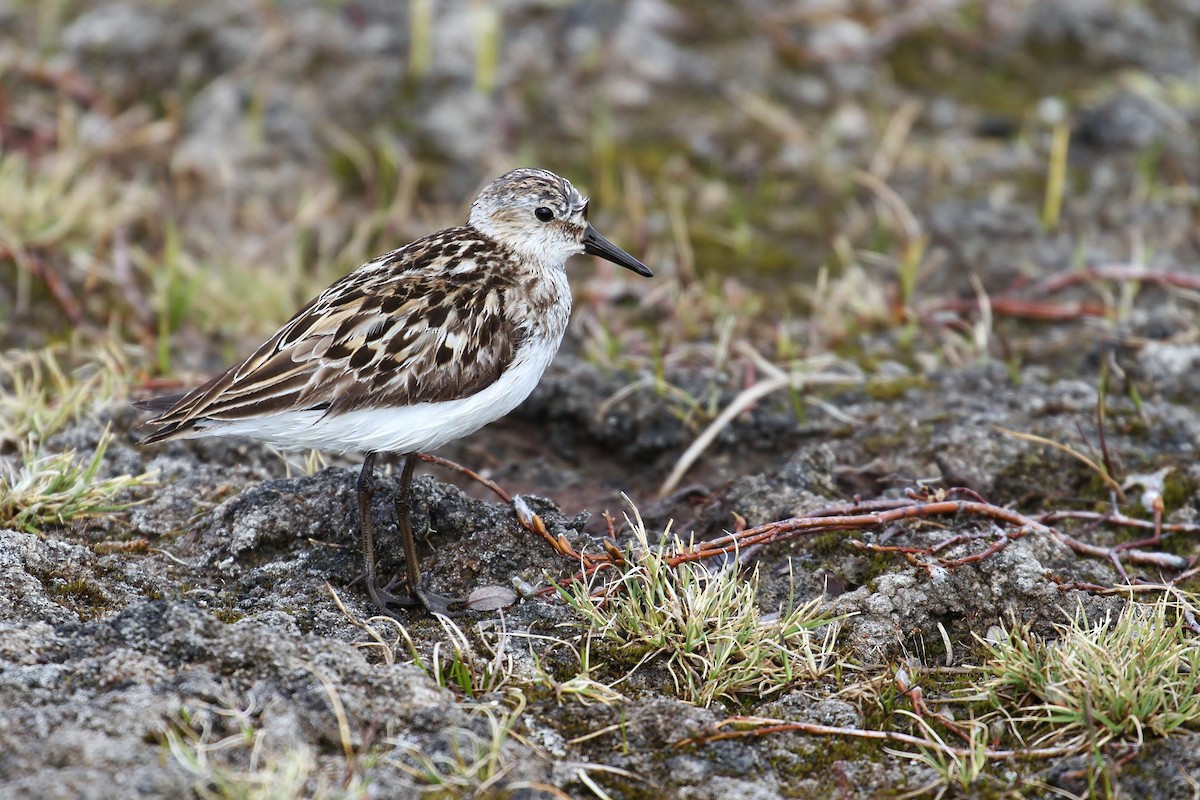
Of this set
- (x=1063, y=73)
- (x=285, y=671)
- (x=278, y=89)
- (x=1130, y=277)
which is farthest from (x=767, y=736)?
(x=1063, y=73)

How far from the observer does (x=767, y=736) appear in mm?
4008

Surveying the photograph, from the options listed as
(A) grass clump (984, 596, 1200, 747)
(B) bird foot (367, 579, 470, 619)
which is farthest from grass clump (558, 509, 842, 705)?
(A) grass clump (984, 596, 1200, 747)

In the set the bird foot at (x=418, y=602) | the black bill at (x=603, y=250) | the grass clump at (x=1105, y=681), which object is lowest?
the grass clump at (x=1105, y=681)

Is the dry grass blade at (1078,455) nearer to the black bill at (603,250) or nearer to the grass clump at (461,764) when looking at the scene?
the black bill at (603,250)

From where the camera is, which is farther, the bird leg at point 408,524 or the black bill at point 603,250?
the black bill at point 603,250

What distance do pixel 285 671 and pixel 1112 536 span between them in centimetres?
317

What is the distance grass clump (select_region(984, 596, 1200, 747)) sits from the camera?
152 inches

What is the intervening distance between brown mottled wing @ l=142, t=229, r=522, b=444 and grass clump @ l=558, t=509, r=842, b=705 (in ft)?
2.90

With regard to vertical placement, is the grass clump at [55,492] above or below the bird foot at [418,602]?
above

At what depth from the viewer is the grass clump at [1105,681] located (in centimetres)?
387

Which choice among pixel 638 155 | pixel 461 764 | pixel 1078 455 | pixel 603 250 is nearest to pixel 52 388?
pixel 603 250

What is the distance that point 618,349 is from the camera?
6.52 meters

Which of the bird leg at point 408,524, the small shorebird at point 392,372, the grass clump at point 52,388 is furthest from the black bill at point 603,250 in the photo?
the grass clump at point 52,388

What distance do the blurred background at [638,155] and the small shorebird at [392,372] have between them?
4.84 feet
